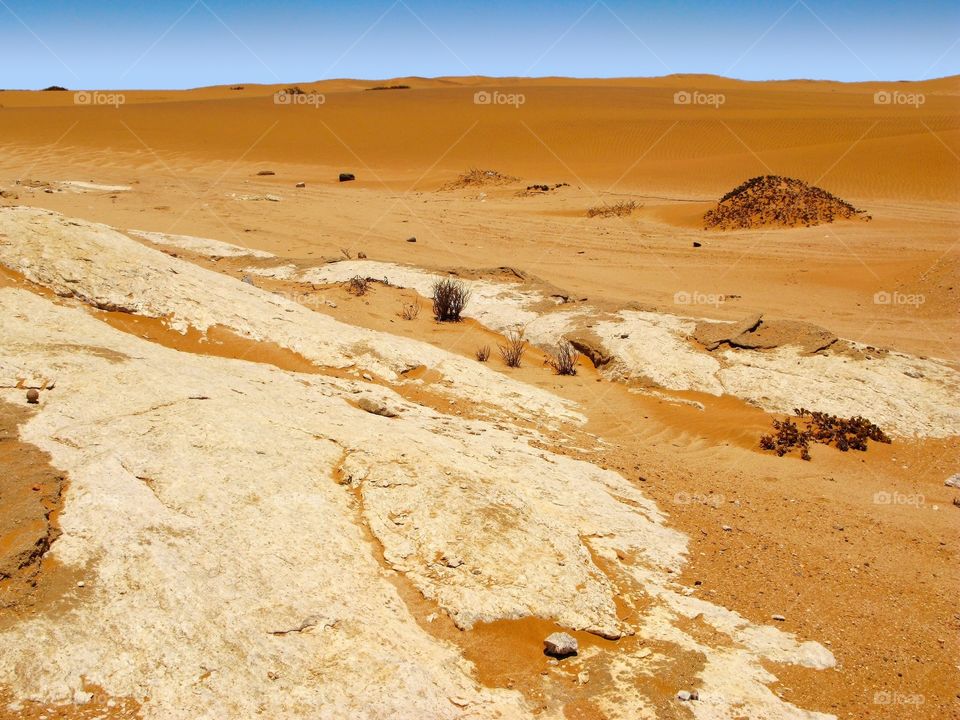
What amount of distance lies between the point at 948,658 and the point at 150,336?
5741mm

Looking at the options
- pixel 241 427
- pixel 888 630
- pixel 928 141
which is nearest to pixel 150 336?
pixel 241 427

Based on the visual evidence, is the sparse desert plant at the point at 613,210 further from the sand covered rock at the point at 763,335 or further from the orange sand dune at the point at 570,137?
the sand covered rock at the point at 763,335

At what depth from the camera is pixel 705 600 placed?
3916 mm

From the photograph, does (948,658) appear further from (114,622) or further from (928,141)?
(928,141)

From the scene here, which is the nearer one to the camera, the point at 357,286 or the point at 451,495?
the point at 451,495
